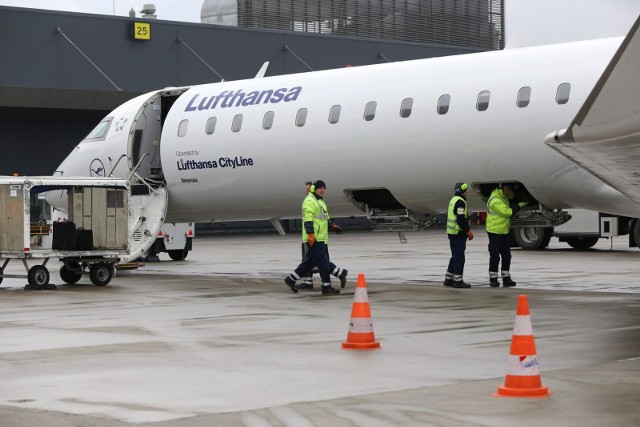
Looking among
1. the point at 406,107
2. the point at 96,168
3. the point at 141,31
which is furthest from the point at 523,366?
the point at 141,31

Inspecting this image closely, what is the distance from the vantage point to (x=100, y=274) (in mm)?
22469

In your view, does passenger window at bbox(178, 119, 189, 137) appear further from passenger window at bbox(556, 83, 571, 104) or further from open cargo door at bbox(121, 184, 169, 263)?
passenger window at bbox(556, 83, 571, 104)

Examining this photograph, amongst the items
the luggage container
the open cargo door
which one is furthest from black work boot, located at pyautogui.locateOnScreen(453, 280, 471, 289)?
the open cargo door

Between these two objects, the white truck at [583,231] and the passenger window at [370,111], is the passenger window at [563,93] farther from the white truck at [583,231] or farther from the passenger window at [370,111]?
the white truck at [583,231]

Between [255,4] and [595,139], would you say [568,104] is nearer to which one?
[595,139]

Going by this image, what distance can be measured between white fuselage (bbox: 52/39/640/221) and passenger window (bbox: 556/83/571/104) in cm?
7

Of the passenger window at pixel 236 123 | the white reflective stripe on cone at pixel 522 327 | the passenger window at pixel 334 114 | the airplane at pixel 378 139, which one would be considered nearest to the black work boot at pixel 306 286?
the airplane at pixel 378 139

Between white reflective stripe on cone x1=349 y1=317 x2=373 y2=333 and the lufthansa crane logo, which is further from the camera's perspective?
the lufthansa crane logo

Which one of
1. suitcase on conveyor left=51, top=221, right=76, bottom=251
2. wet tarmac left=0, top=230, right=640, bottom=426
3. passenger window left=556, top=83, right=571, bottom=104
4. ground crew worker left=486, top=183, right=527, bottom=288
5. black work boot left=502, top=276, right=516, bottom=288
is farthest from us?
suitcase on conveyor left=51, top=221, right=76, bottom=251

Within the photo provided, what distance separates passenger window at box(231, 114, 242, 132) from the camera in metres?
22.8

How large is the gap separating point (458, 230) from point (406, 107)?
7.50ft

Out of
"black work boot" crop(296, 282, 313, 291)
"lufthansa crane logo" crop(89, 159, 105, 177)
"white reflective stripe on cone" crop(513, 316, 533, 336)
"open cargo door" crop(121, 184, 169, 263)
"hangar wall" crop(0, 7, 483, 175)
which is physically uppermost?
"hangar wall" crop(0, 7, 483, 175)

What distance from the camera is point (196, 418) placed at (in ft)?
27.9

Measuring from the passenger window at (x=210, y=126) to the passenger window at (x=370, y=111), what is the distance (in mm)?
3863
